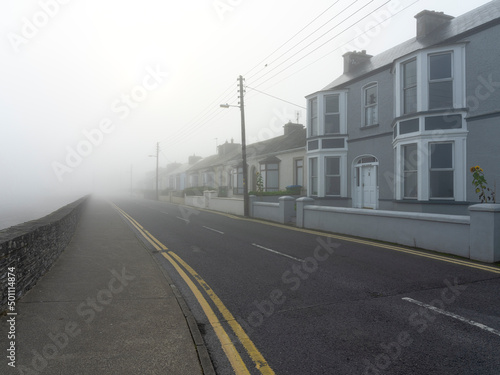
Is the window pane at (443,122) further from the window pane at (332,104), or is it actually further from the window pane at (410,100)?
the window pane at (332,104)

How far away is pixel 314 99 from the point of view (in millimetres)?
21266

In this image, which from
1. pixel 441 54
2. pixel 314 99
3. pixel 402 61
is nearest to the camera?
pixel 441 54

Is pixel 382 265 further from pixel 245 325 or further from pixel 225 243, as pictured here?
pixel 225 243

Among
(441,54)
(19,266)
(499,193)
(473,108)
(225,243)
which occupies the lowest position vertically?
(225,243)

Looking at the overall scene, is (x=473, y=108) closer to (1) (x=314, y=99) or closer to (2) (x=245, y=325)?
(1) (x=314, y=99)

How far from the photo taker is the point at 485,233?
8.39 metres

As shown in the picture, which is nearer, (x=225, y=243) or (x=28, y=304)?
(x=28, y=304)

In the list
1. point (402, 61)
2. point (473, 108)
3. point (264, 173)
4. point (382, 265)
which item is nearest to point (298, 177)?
point (264, 173)

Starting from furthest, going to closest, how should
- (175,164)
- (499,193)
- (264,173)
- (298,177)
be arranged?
(175,164) → (264,173) → (298,177) → (499,193)

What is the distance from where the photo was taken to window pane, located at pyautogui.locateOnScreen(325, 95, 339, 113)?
20.5m

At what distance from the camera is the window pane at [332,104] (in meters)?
20.5

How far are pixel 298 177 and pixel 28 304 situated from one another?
23.5 metres

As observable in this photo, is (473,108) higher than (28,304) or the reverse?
higher

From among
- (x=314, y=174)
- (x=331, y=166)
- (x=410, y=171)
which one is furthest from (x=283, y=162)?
(x=410, y=171)
